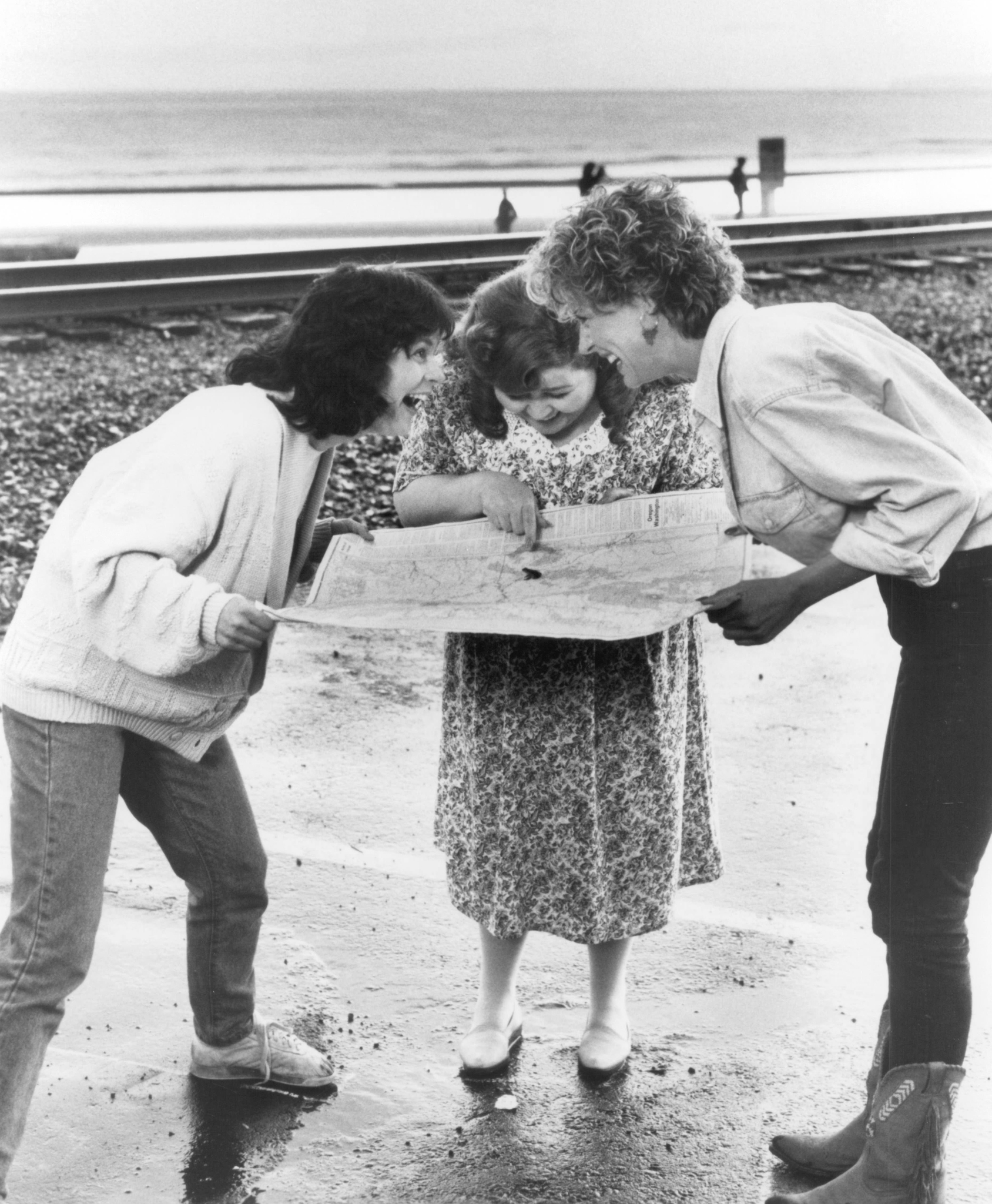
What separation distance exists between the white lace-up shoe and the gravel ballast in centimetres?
338

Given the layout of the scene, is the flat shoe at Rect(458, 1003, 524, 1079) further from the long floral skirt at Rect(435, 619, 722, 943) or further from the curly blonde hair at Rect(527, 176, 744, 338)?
the curly blonde hair at Rect(527, 176, 744, 338)

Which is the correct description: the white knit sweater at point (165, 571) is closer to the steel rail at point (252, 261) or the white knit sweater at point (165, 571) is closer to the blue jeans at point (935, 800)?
the blue jeans at point (935, 800)

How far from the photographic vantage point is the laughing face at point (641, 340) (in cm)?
233

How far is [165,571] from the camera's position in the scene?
237cm

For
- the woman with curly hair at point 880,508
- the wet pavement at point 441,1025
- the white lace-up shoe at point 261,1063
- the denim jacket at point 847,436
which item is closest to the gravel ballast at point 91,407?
the wet pavement at point 441,1025

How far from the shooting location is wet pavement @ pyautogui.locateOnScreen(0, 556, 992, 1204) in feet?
9.20

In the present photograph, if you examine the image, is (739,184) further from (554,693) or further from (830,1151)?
(830,1151)

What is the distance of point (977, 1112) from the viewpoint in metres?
3.00

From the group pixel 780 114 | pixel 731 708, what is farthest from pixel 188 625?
pixel 780 114

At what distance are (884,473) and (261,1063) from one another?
72.7 inches

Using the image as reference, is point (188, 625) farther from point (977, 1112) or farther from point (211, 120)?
point (211, 120)

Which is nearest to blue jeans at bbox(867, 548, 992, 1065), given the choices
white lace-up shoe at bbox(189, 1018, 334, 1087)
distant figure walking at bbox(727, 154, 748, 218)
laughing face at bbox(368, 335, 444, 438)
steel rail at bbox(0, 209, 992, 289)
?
laughing face at bbox(368, 335, 444, 438)

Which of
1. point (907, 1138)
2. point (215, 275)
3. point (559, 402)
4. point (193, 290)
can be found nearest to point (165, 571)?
point (559, 402)

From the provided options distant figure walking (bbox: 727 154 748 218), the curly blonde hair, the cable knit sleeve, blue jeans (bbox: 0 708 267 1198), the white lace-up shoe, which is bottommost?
the white lace-up shoe
